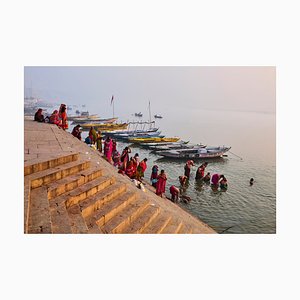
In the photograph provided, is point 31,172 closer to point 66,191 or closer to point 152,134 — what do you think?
point 66,191

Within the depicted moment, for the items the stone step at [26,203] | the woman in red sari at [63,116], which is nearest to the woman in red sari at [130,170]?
the woman in red sari at [63,116]

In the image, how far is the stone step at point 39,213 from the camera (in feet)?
11.4

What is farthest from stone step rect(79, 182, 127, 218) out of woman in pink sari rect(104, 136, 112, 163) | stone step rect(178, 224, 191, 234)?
woman in pink sari rect(104, 136, 112, 163)

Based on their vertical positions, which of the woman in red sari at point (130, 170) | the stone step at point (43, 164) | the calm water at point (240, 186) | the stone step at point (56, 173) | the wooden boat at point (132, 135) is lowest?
the calm water at point (240, 186)

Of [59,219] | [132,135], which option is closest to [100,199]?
[59,219]

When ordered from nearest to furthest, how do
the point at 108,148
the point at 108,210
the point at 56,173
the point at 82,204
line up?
the point at 82,204 → the point at 108,210 → the point at 56,173 → the point at 108,148

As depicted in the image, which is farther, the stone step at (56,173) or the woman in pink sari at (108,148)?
the woman in pink sari at (108,148)

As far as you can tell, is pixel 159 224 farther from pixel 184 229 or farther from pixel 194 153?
pixel 194 153

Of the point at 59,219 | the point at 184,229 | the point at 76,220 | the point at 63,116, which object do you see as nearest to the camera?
the point at 59,219

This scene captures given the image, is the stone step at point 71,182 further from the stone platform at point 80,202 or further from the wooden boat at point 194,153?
the wooden boat at point 194,153

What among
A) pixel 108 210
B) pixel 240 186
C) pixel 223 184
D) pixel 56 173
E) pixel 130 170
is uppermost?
pixel 56 173

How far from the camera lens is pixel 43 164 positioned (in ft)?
15.9

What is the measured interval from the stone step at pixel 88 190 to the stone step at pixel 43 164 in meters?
0.70

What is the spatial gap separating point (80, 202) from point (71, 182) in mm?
428
